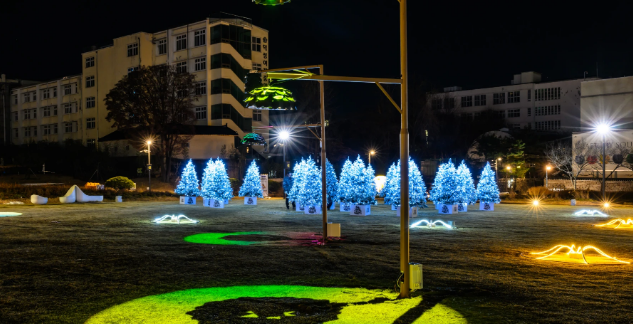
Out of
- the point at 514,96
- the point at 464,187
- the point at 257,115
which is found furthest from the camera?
the point at 514,96

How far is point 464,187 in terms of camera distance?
3344 centimetres

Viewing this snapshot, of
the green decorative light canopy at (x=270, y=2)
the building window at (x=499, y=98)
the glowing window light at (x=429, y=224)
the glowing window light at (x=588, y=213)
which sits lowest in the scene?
the glowing window light at (x=588, y=213)

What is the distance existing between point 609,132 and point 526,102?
31.9m

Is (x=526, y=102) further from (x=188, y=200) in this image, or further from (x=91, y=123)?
(x=91, y=123)

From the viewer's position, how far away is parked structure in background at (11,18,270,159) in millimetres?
65438

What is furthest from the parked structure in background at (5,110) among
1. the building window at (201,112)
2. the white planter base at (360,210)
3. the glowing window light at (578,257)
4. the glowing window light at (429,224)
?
the glowing window light at (578,257)

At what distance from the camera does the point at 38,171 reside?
70.8 m

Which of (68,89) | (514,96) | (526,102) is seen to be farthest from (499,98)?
(68,89)

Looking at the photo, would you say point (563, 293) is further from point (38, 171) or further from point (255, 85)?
point (38, 171)

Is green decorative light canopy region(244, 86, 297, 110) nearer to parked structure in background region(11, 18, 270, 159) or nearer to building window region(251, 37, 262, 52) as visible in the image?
parked structure in background region(11, 18, 270, 159)

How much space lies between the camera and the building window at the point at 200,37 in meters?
66.2

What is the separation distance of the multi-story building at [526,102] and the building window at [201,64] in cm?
3556

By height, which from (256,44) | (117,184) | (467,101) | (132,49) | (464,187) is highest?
(256,44)

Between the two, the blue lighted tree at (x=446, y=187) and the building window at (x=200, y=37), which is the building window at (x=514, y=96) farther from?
the blue lighted tree at (x=446, y=187)
